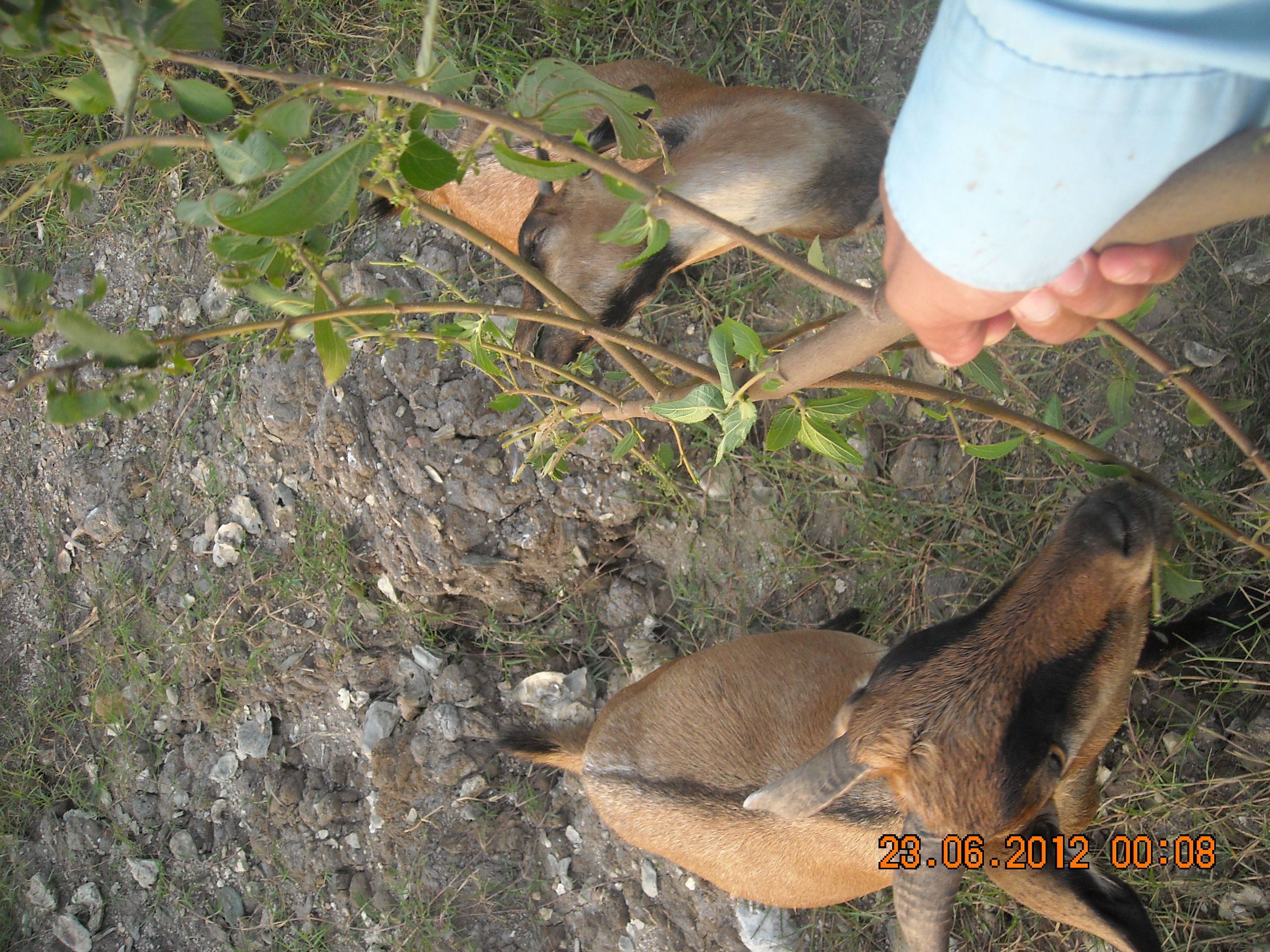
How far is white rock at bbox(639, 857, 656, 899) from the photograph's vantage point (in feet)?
12.2

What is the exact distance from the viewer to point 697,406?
6.16ft

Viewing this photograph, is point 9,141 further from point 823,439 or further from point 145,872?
point 145,872

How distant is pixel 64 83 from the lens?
172 inches

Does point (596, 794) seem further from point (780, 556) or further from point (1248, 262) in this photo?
point (1248, 262)

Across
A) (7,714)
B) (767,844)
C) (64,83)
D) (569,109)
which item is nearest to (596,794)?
(767,844)

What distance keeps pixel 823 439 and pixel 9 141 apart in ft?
5.25

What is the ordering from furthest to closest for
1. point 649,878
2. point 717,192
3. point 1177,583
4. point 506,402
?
point 649,878 → point 717,192 → point 506,402 → point 1177,583

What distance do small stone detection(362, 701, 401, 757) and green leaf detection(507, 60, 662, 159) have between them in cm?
308

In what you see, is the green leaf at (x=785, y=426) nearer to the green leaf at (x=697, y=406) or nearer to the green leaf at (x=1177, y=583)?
the green leaf at (x=697, y=406)

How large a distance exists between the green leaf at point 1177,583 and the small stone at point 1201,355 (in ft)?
3.16

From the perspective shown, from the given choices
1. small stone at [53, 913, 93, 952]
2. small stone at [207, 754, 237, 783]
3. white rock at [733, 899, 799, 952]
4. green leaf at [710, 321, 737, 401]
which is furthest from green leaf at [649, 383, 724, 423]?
small stone at [53, 913, 93, 952]

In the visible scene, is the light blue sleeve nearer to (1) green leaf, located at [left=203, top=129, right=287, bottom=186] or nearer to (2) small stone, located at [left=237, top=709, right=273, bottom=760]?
(1) green leaf, located at [left=203, top=129, right=287, bottom=186]

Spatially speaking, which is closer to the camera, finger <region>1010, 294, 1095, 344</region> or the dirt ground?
finger <region>1010, 294, 1095, 344</region>

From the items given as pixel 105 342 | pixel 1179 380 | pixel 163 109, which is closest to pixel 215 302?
pixel 163 109
